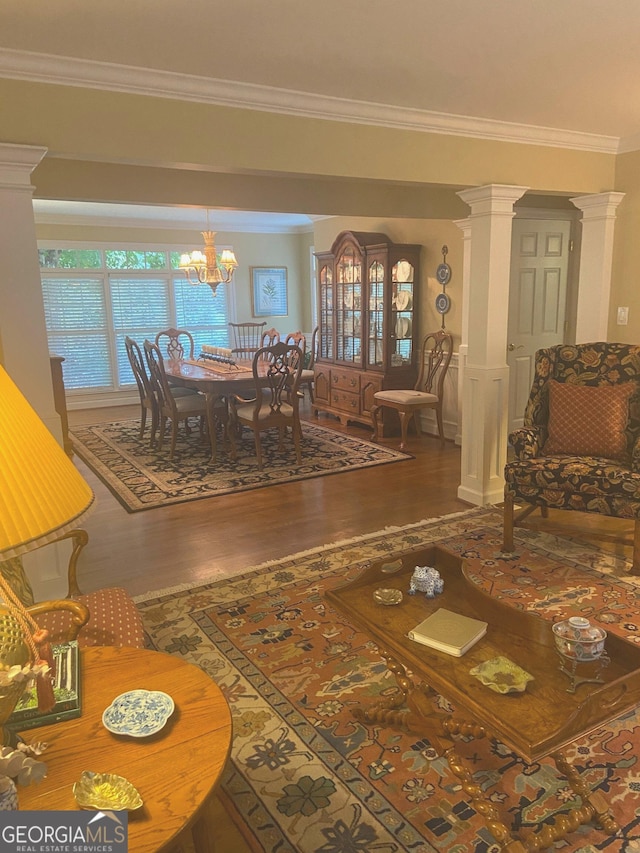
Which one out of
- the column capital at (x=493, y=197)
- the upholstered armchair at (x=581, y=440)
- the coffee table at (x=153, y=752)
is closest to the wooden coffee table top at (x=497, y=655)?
the coffee table at (x=153, y=752)

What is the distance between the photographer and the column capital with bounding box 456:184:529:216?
394 centimetres

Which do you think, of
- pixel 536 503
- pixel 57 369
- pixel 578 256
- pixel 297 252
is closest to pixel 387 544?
pixel 536 503

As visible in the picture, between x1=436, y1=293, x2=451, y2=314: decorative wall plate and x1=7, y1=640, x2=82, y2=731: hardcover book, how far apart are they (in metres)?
5.20

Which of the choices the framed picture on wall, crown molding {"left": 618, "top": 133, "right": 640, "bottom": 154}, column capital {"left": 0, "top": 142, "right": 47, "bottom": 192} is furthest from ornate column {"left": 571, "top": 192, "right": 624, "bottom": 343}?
the framed picture on wall

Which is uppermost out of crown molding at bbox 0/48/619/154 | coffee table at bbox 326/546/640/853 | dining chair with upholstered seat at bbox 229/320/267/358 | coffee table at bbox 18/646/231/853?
crown molding at bbox 0/48/619/154

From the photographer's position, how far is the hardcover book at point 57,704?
1.35 meters

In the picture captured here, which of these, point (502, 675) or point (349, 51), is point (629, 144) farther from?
point (502, 675)

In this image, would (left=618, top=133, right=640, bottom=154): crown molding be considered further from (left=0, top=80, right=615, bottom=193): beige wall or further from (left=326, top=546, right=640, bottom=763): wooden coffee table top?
(left=326, top=546, right=640, bottom=763): wooden coffee table top

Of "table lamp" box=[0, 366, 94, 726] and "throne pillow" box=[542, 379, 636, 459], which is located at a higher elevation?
"table lamp" box=[0, 366, 94, 726]

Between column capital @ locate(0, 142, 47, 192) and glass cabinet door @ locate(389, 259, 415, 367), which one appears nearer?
column capital @ locate(0, 142, 47, 192)

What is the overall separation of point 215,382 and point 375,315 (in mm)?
2006

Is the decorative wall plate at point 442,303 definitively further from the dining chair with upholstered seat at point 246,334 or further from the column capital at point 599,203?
the dining chair with upholstered seat at point 246,334

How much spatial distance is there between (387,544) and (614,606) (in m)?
1.24

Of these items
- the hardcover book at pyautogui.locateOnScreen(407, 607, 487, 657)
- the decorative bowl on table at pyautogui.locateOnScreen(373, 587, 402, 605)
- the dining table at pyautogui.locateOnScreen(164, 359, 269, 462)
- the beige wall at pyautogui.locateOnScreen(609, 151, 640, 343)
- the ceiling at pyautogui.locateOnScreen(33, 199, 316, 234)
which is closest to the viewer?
the hardcover book at pyautogui.locateOnScreen(407, 607, 487, 657)
